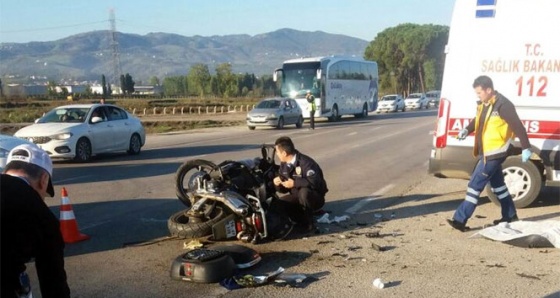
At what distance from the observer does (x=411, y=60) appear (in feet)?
301

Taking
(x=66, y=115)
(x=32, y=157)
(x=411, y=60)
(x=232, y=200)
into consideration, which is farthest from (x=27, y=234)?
(x=411, y=60)

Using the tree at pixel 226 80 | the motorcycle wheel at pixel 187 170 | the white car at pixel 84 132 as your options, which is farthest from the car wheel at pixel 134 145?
the tree at pixel 226 80

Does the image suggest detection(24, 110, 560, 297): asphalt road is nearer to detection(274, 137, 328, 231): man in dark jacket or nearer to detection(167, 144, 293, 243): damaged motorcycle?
detection(167, 144, 293, 243): damaged motorcycle

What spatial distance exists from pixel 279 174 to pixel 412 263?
231 centimetres

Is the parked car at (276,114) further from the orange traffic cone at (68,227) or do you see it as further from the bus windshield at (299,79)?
the orange traffic cone at (68,227)

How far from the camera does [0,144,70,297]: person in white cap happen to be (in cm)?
266

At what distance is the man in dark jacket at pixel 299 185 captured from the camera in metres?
7.74

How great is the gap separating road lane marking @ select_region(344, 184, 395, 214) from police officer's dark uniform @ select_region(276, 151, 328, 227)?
1.31 m

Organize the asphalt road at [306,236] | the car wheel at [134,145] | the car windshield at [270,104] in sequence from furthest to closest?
the car windshield at [270,104] < the car wheel at [134,145] < the asphalt road at [306,236]

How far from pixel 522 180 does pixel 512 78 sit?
143 centimetres

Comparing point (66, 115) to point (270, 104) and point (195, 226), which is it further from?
point (270, 104)

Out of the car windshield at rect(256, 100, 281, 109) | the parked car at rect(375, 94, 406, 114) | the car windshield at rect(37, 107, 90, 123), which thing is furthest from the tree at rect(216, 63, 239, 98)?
the car windshield at rect(37, 107, 90, 123)

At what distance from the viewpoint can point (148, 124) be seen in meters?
39.8

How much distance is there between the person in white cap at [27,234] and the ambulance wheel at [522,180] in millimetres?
7228
